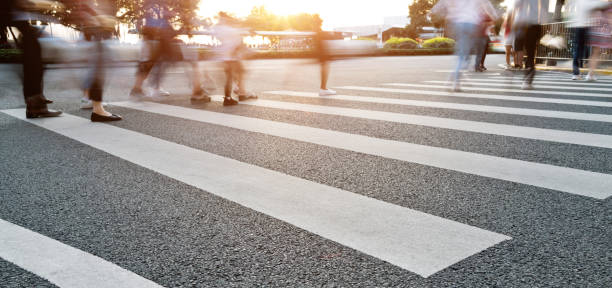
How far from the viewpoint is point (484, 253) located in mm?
1805

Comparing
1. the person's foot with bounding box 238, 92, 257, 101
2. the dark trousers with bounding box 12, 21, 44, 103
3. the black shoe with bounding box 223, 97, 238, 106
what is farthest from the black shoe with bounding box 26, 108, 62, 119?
the person's foot with bounding box 238, 92, 257, 101

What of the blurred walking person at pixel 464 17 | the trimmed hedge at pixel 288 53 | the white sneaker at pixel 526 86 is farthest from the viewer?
the white sneaker at pixel 526 86

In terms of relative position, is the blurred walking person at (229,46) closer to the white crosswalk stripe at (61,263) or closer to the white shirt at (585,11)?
the white crosswalk stripe at (61,263)

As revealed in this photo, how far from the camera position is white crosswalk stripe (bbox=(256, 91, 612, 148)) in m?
3.89

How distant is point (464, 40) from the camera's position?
7.09 m

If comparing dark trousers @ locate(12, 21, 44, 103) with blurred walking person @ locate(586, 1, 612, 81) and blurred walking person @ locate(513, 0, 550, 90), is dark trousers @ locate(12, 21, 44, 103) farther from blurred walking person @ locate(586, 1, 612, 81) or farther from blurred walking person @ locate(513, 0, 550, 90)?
blurred walking person @ locate(586, 1, 612, 81)

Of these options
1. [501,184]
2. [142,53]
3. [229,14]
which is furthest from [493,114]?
[142,53]

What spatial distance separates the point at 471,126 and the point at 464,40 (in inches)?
119

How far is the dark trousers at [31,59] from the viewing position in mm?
4551

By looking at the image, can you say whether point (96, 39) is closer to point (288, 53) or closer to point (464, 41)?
point (464, 41)

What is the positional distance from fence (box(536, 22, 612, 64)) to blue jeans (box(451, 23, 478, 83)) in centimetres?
686

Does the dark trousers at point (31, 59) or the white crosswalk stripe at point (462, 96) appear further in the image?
the white crosswalk stripe at point (462, 96)

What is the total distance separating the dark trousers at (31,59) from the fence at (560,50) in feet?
41.1

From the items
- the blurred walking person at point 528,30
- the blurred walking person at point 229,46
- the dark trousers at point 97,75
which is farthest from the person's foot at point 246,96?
the blurred walking person at point 528,30
